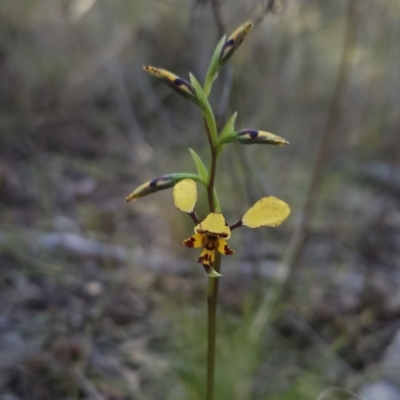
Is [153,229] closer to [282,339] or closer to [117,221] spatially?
[117,221]

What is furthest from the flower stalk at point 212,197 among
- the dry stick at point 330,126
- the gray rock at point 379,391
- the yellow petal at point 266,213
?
the dry stick at point 330,126

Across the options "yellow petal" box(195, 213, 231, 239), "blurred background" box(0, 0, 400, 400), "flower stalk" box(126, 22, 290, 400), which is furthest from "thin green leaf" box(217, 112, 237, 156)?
"blurred background" box(0, 0, 400, 400)

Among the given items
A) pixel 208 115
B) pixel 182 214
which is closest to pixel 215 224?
pixel 208 115

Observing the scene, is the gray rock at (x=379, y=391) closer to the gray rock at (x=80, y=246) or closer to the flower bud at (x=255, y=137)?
the flower bud at (x=255, y=137)

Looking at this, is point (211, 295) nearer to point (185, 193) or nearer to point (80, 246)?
point (185, 193)

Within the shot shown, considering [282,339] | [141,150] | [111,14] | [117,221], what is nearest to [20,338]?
[282,339]
